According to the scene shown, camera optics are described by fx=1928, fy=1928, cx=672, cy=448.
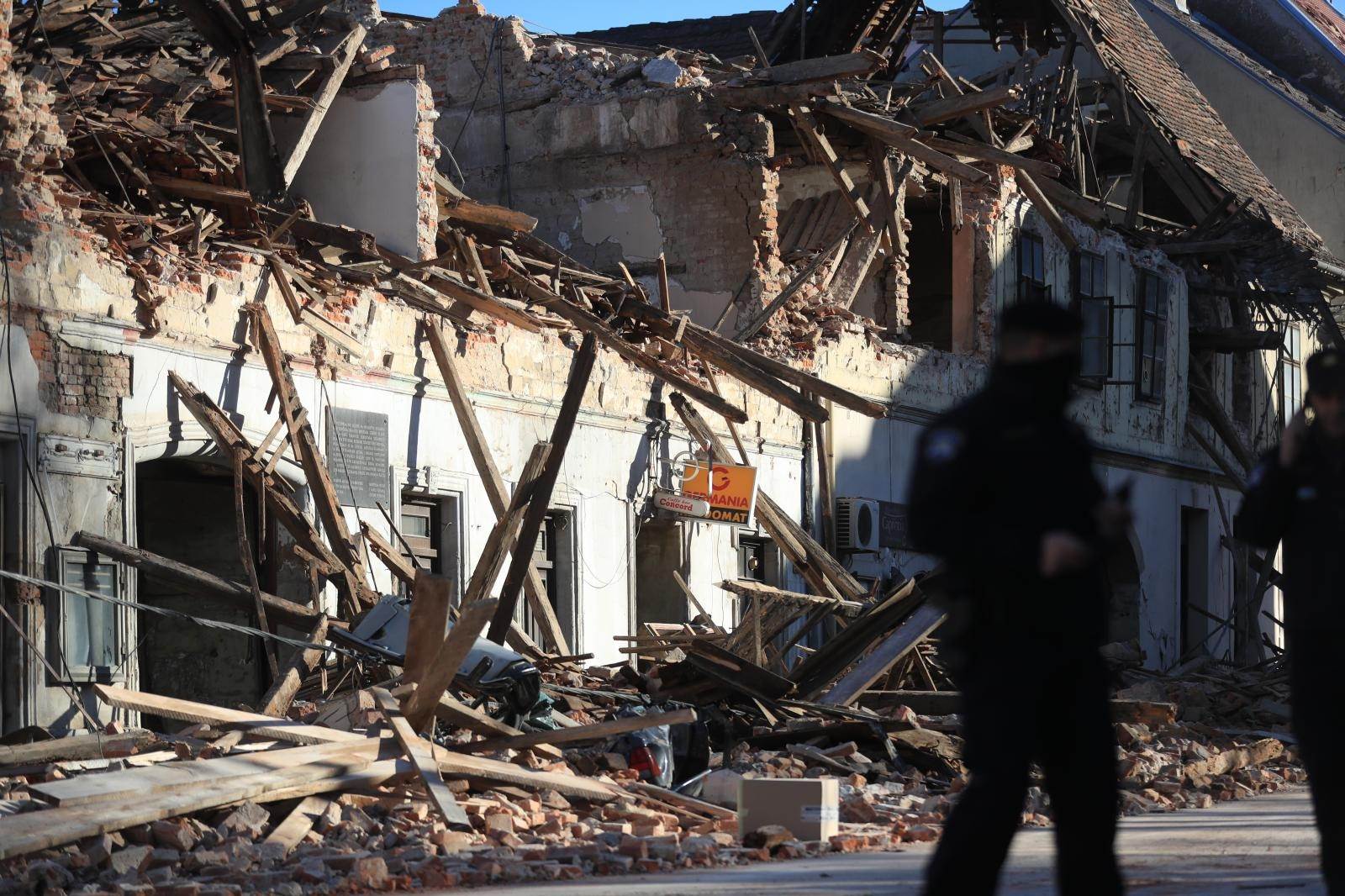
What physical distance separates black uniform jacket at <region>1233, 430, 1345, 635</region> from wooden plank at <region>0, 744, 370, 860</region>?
15.8 feet

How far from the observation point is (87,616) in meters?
12.7

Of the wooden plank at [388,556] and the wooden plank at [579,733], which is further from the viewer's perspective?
the wooden plank at [388,556]

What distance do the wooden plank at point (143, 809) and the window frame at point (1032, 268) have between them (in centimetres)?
1709

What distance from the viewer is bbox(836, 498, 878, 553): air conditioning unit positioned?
2077cm

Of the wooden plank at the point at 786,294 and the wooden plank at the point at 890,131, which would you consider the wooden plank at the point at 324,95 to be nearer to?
the wooden plank at the point at 786,294

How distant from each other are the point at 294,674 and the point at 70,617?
1.67 meters

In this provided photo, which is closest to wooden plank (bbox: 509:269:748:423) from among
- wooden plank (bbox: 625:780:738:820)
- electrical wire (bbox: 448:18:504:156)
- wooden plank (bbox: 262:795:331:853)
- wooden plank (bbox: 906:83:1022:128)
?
wooden plank (bbox: 906:83:1022:128)

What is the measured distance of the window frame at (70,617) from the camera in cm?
1249

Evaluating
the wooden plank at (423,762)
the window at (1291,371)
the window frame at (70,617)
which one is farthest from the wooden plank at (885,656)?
the window at (1291,371)

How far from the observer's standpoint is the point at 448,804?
8930 millimetres

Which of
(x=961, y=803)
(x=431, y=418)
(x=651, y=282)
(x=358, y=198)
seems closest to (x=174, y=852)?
(x=961, y=803)

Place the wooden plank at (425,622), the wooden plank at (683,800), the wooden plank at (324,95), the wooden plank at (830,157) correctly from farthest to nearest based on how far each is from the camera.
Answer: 1. the wooden plank at (830,157)
2. the wooden plank at (324,95)
3. the wooden plank at (683,800)
4. the wooden plank at (425,622)

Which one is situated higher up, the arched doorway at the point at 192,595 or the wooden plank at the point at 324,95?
the wooden plank at the point at 324,95

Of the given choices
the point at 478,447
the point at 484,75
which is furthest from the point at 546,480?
the point at 484,75
